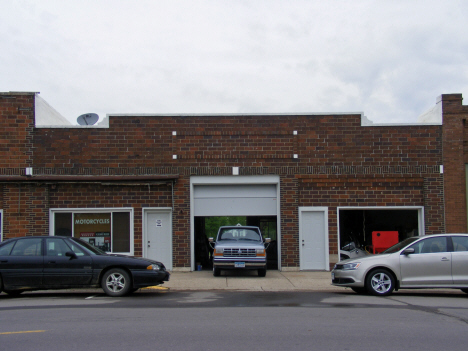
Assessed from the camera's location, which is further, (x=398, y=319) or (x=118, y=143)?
(x=118, y=143)

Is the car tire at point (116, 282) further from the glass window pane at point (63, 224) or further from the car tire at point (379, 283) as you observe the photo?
the glass window pane at point (63, 224)

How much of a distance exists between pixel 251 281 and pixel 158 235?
176 inches

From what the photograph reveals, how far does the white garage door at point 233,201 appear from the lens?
58.3ft

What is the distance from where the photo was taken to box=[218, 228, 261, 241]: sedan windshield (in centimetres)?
1630

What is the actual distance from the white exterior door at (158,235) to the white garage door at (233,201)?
1.14 meters

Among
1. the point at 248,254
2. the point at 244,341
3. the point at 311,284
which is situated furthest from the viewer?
the point at 248,254

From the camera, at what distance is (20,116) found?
17359mm

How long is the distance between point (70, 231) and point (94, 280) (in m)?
6.70

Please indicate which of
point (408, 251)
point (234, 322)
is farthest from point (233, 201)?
point (234, 322)

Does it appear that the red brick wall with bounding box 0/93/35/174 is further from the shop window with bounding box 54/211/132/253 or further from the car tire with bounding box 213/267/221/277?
the car tire with bounding box 213/267/221/277

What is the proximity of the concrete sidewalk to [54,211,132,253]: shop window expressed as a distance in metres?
2.35

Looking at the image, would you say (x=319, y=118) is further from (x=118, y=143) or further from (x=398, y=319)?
(x=398, y=319)

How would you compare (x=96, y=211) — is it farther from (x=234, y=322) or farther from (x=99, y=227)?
(x=234, y=322)

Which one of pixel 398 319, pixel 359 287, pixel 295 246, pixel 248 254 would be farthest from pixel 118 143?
pixel 398 319
